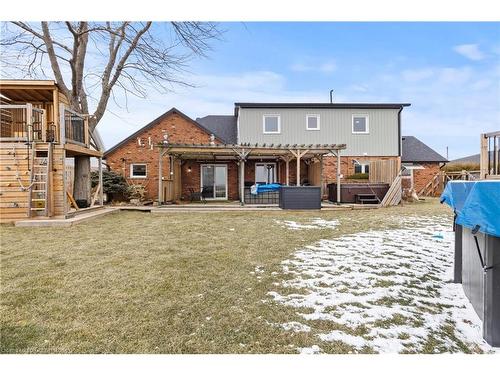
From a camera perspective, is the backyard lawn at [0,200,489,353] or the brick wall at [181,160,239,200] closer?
the backyard lawn at [0,200,489,353]

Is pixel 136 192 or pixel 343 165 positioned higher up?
pixel 343 165

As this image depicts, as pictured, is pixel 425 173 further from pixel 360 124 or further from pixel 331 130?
pixel 331 130

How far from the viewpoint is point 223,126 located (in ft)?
65.7

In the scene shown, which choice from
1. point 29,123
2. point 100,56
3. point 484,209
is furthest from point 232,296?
point 100,56

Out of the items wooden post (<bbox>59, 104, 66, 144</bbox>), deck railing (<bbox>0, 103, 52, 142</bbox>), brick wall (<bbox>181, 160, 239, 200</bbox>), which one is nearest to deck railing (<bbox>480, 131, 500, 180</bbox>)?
wooden post (<bbox>59, 104, 66, 144</bbox>)

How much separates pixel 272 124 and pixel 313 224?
10076mm

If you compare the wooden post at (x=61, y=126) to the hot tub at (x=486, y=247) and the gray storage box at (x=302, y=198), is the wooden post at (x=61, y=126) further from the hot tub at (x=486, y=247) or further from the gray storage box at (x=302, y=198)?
the hot tub at (x=486, y=247)

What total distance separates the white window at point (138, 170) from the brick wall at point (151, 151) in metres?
0.16

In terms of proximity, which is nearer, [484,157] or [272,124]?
[484,157]

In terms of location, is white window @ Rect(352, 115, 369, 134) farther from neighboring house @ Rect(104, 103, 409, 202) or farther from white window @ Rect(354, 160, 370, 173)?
white window @ Rect(354, 160, 370, 173)

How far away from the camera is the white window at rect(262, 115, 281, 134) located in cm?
1723

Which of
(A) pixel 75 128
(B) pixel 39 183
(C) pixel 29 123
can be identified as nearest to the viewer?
(B) pixel 39 183
